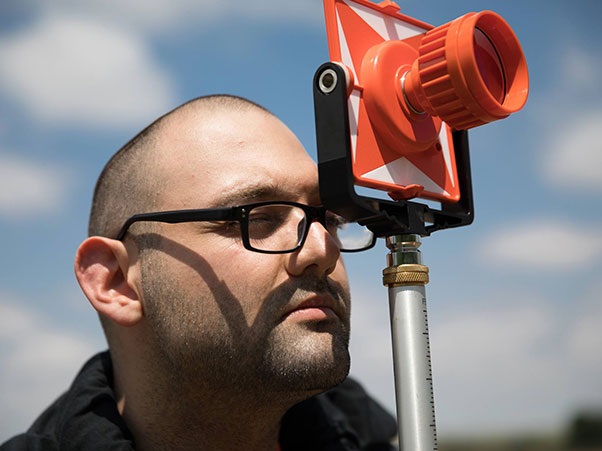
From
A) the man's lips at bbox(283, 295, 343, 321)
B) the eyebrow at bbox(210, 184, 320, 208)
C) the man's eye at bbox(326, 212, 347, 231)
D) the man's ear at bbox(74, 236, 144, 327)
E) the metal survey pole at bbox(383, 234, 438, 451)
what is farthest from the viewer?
the man's ear at bbox(74, 236, 144, 327)

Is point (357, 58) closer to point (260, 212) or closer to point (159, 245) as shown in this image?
point (260, 212)

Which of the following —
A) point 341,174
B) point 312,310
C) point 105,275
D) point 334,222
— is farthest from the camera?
point 105,275

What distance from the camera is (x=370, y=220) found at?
63.6 inches

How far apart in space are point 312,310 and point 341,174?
654mm

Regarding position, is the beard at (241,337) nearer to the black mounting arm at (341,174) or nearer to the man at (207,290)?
the man at (207,290)

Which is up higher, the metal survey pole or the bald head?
the bald head

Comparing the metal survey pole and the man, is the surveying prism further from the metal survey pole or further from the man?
the man

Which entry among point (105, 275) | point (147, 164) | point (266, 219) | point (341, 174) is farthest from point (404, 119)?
point (105, 275)

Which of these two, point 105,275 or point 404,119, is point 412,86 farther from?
point 105,275

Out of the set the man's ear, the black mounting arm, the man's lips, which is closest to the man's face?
the man's lips

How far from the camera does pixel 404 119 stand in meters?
1.67

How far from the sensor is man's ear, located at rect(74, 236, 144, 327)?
2.45m

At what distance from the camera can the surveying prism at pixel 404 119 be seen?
5.04 feet

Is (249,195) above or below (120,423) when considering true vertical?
above
